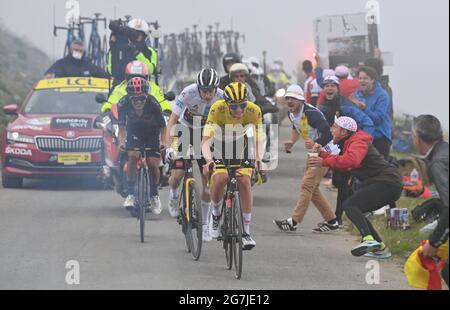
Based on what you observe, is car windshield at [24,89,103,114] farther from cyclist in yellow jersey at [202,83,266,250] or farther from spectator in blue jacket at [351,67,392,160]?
cyclist in yellow jersey at [202,83,266,250]

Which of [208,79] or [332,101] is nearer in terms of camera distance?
[208,79]

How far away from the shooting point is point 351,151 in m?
12.8

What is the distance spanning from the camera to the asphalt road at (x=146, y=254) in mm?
11250

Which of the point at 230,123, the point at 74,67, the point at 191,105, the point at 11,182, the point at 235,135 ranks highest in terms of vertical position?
the point at 74,67

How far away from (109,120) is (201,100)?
409 centimetres

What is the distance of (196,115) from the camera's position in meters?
13.9

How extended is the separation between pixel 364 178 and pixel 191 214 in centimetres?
181

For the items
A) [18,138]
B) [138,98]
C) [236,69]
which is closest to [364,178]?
[138,98]

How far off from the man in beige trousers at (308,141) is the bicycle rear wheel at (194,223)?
1675 mm

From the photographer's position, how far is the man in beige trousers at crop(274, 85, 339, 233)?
1468 cm

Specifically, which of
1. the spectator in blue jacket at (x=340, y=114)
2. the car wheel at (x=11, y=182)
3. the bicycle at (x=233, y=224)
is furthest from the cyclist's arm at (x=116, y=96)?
the bicycle at (x=233, y=224)

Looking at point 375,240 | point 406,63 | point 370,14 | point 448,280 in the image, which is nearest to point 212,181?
point 375,240

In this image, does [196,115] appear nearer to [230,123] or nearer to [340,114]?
[230,123]

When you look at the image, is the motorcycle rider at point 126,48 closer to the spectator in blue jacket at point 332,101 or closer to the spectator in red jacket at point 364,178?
the spectator in blue jacket at point 332,101
